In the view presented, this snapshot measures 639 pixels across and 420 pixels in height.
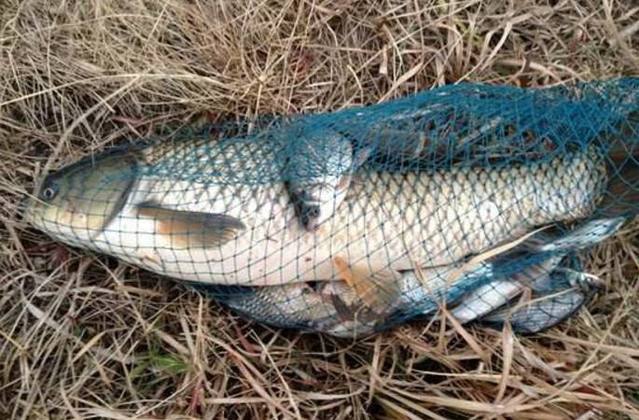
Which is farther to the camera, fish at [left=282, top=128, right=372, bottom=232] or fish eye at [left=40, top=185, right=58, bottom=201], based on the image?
fish eye at [left=40, top=185, right=58, bottom=201]

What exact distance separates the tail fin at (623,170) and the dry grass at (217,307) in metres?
0.38

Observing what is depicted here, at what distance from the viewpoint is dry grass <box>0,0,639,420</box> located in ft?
8.14

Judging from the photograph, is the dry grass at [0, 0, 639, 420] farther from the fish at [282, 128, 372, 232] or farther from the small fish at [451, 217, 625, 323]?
the fish at [282, 128, 372, 232]

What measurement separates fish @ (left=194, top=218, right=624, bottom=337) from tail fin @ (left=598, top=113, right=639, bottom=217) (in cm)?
5

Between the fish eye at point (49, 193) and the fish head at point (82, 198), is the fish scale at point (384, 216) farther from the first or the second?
the fish eye at point (49, 193)

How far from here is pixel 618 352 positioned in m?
2.46

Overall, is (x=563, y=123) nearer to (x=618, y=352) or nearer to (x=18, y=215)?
(x=618, y=352)

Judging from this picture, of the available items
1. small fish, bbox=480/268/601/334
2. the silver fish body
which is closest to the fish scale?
the silver fish body

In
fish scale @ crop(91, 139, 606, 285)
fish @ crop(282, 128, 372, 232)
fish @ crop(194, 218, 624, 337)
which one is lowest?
fish @ crop(194, 218, 624, 337)

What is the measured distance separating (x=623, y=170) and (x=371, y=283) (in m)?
0.87

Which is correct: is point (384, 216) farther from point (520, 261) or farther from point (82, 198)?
point (82, 198)

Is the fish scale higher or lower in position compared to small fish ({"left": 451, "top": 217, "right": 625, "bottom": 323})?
higher

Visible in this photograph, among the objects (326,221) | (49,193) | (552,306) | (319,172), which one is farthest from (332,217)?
(49,193)

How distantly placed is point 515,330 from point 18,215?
1.73 meters
